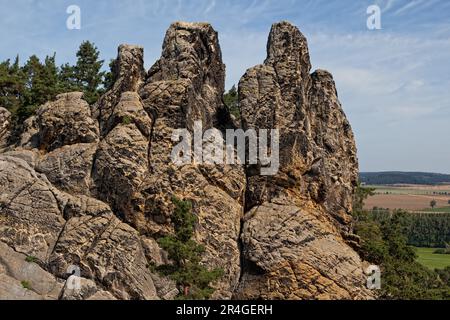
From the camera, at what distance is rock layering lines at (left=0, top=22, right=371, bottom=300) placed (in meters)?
42.7

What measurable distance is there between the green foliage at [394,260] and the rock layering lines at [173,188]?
15.1 ft

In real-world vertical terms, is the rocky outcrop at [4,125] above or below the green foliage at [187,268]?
above

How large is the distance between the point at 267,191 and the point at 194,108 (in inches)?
491

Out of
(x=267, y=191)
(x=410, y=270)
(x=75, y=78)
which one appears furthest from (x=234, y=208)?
(x=75, y=78)

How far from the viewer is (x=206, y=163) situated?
4803cm

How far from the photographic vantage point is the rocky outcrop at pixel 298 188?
4388 centimetres

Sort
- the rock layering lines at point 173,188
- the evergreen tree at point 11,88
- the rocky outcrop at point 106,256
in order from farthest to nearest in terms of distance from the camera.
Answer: the evergreen tree at point 11,88, the rock layering lines at point 173,188, the rocky outcrop at point 106,256

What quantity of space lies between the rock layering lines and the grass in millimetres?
107076

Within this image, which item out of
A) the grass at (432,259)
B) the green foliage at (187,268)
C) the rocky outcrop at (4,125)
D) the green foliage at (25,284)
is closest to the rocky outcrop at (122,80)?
the rocky outcrop at (4,125)

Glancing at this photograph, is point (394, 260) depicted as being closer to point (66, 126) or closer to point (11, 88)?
point (66, 126)

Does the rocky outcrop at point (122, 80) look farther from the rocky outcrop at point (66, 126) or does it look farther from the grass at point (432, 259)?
the grass at point (432, 259)

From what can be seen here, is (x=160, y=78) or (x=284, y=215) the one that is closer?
(x=284, y=215)

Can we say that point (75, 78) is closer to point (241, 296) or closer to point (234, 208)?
point (234, 208)

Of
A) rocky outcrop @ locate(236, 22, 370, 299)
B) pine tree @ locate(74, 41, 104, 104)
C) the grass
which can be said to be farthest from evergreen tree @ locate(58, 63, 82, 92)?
the grass
